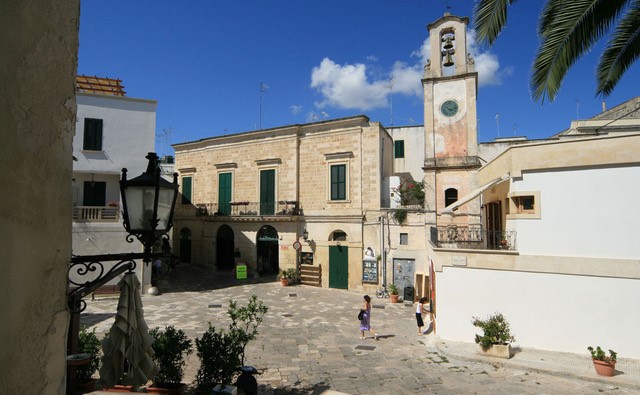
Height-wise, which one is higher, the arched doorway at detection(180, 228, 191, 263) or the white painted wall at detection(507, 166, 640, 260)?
the white painted wall at detection(507, 166, 640, 260)

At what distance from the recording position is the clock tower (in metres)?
18.4

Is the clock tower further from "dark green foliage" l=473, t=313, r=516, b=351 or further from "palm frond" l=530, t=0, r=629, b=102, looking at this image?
"palm frond" l=530, t=0, r=629, b=102

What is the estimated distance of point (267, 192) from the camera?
75.0 ft

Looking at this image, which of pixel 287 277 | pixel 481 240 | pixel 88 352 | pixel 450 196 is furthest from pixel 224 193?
pixel 88 352

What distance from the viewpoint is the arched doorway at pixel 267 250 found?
73.6 ft

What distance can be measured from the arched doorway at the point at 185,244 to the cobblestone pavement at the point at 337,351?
8263mm

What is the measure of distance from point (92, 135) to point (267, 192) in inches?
371

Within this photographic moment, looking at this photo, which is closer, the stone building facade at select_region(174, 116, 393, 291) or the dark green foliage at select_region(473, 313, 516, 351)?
the dark green foliage at select_region(473, 313, 516, 351)

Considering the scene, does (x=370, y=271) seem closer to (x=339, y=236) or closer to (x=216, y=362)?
(x=339, y=236)

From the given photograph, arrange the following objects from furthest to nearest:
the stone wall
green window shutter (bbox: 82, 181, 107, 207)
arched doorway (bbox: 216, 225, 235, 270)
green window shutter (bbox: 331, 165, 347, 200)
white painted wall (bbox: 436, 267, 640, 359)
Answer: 1. arched doorway (bbox: 216, 225, 235, 270)
2. green window shutter (bbox: 331, 165, 347, 200)
3. green window shutter (bbox: 82, 181, 107, 207)
4. white painted wall (bbox: 436, 267, 640, 359)
5. the stone wall

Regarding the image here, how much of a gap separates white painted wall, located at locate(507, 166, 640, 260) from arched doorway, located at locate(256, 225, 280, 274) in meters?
14.4

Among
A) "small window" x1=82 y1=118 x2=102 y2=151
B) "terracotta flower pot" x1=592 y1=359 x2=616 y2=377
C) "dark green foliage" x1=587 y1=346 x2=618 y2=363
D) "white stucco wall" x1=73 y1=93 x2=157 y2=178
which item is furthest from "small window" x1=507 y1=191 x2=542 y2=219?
"small window" x1=82 y1=118 x2=102 y2=151

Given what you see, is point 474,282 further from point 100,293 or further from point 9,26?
point 100,293

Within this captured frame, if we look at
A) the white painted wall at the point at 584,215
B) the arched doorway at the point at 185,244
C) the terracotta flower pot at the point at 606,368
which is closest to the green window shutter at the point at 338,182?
the white painted wall at the point at 584,215
